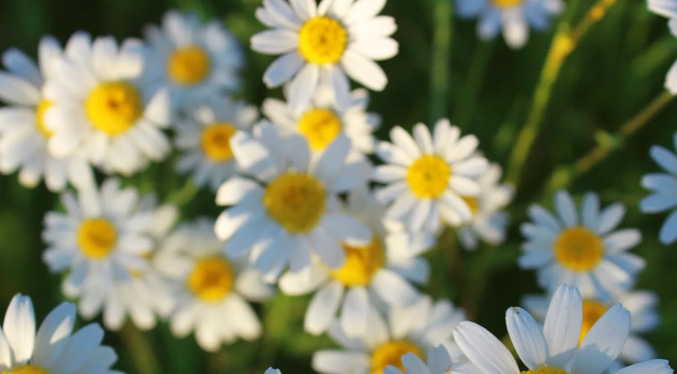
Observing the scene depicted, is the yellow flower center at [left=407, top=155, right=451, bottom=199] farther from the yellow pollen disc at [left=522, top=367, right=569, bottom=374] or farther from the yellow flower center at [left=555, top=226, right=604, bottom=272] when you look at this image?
the yellow pollen disc at [left=522, top=367, right=569, bottom=374]

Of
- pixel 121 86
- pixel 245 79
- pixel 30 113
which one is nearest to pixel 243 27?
pixel 245 79

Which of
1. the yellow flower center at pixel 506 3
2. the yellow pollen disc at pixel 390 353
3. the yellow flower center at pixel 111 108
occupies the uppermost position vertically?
the yellow flower center at pixel 506 3

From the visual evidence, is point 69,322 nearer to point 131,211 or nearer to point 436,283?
point 131,211

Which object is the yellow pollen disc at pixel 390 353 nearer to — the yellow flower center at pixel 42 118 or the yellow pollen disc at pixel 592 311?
the yellow pollen disc at pixel 592 311

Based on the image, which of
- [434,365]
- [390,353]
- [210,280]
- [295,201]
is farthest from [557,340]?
[210,280]

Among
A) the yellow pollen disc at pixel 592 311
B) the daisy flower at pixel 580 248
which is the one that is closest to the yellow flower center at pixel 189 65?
the daisy flower at pixel 580 248

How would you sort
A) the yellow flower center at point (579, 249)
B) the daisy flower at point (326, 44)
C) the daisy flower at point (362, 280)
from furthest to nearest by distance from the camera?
the yellow flower center at point (579, 249), the daisy flower at point (362, 280), the daisy flower at point (326, 44)

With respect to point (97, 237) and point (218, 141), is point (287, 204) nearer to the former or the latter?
point (218, 141)

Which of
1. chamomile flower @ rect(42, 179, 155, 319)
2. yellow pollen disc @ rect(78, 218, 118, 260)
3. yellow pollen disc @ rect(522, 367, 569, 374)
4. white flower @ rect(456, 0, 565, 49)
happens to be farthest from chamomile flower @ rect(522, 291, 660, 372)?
yellow pollen disc @ rect(78, 218, 118, 260)
